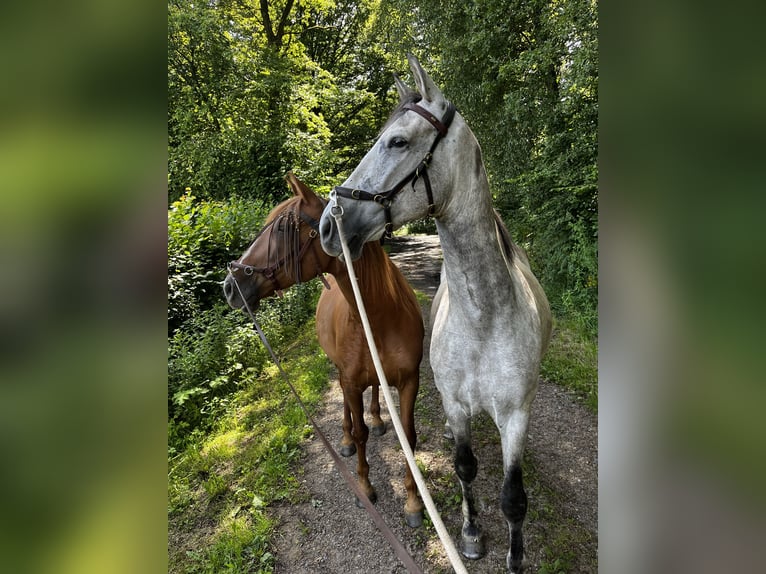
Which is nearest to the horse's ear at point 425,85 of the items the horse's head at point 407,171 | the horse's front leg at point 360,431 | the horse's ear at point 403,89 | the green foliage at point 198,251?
the horse's head at point 407,171

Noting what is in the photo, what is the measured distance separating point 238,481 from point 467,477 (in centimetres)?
209

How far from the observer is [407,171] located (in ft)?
5.19

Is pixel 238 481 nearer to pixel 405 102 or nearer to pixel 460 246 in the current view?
pixel 460 246

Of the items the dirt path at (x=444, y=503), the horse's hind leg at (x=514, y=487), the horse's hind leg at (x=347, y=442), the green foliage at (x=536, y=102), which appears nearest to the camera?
the horse's hind leg at (x=514, y=487)

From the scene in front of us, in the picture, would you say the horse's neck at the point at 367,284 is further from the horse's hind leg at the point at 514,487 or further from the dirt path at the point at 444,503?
the dirt path at the point at 444,503

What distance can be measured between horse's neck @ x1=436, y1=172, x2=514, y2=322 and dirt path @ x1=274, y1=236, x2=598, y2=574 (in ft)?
5.79

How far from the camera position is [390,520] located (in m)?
2.78

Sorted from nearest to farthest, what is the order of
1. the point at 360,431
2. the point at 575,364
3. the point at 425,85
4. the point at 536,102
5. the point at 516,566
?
1. the point at 425,85
2. the point at 516,566
3. the point at 360,431
4. the point at 575,364
5. the point at 536,102

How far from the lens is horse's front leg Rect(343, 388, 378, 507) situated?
275 cm

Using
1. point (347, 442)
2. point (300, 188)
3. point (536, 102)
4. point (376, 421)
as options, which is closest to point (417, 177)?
point (300, 188)

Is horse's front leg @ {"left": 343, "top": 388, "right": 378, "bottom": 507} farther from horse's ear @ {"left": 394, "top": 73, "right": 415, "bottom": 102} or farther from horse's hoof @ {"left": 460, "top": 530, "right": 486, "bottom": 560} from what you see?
horse's ear @ {"left": 394, "top": 73, "right": 415, "bottom": 102}

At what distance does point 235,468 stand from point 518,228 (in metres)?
7.46

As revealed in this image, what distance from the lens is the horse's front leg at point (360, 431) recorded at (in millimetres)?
2748
